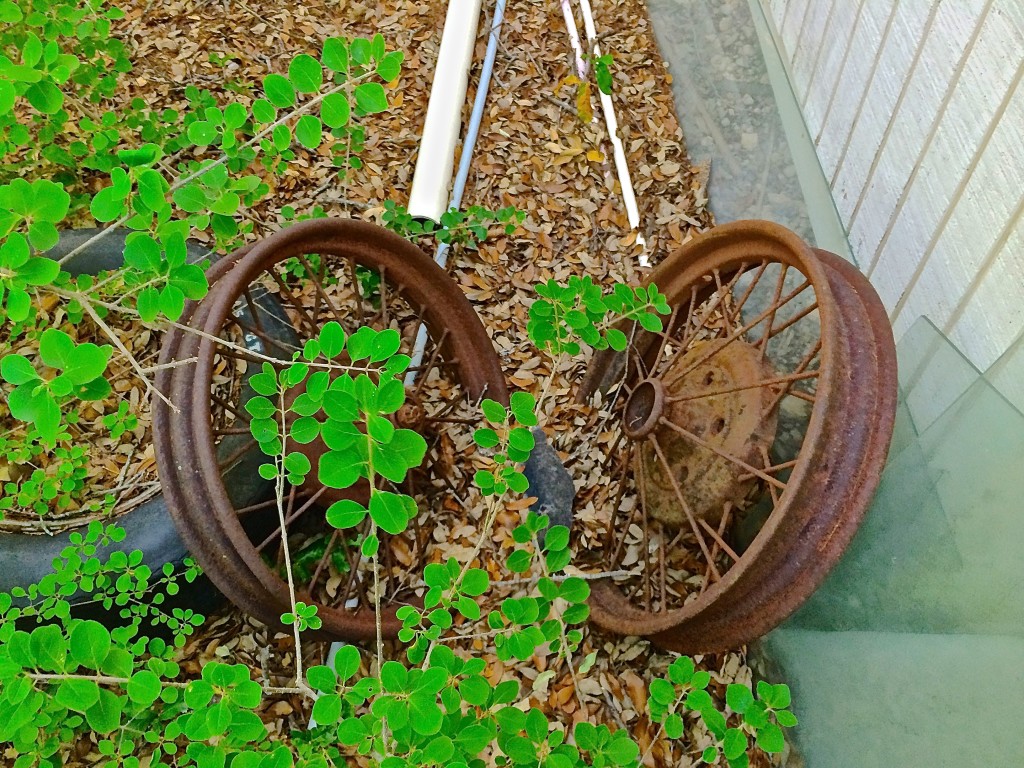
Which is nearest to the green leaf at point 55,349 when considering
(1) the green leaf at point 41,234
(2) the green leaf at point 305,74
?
(1) the green leaf at point 41,234

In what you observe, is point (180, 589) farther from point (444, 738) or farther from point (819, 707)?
point (819, 707)

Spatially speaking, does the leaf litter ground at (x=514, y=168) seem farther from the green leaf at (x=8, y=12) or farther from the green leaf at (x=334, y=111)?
the green leaf at (x=334, y=111)

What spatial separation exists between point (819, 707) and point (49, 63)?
9.21 feet

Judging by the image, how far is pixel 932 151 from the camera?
7.31ft

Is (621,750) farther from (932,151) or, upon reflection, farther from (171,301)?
(932,151)

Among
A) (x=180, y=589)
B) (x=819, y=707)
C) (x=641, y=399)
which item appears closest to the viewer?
(x=819, y=707)

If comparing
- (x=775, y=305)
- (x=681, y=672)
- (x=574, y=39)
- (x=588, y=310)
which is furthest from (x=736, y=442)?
(x=574, y=39)

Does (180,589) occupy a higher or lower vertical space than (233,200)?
lower

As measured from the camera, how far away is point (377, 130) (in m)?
3.78

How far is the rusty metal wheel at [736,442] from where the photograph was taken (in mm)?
1781

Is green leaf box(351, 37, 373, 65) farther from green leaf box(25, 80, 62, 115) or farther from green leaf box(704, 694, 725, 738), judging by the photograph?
green leaf box(704, 694, 725, 738)

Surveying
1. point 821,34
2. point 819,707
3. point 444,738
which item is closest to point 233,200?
point 444,738

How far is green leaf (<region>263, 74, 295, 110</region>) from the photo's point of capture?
147cm

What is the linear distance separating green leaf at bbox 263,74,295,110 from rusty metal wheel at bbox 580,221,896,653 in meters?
1.36
